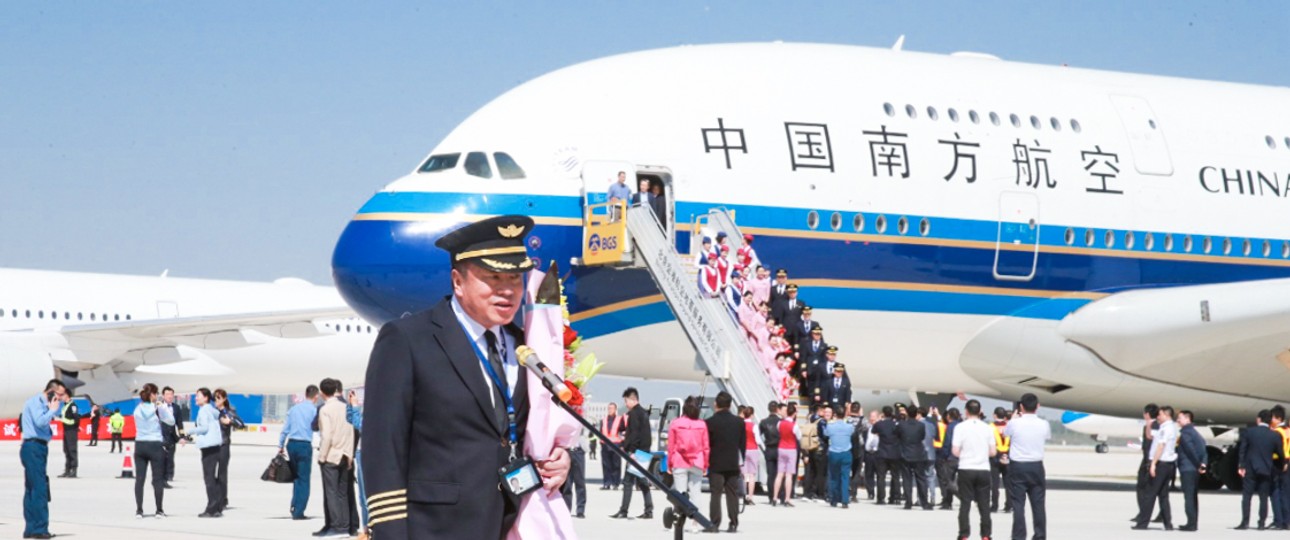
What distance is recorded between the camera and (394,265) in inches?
744

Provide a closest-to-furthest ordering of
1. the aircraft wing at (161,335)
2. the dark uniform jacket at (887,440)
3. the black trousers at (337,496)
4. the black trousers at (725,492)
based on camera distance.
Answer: the black trousers at (337,496)
the black trousers at (725,492)
the dark uniform jacket at (887,440)
the aircraft wing at (161,335)

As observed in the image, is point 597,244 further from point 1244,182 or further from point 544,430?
point 544,430

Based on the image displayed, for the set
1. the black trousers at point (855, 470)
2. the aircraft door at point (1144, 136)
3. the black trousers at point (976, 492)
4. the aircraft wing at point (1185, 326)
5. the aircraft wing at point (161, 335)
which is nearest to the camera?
the black trousers at point (976, 492)

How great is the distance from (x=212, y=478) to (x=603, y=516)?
4.20 m

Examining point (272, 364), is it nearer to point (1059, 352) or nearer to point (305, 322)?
point (305, 322)

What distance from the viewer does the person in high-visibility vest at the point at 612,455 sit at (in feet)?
70.9

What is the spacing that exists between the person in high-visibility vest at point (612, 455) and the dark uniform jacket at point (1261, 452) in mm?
7265

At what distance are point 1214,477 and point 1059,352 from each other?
670 centimetres

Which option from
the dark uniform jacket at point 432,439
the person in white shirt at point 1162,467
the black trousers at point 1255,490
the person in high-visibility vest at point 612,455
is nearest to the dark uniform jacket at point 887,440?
the person in high-visibility vest at point 612,455

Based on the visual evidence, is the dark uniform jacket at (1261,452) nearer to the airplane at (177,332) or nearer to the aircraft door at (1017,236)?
the aircraft door at (1017,236)

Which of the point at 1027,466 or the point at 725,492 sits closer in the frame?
the point at 1027,466

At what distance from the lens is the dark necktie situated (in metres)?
5.23

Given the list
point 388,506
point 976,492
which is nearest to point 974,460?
point 976,492

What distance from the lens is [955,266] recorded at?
68.9 feet
